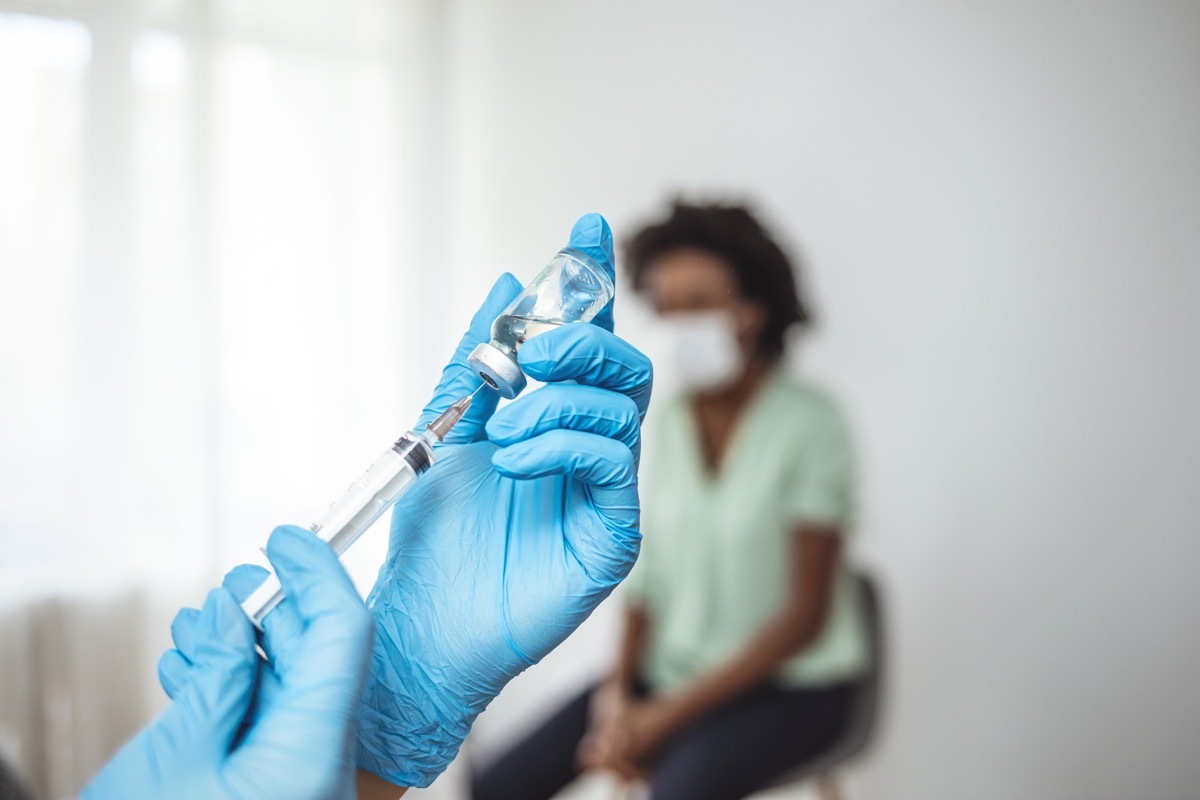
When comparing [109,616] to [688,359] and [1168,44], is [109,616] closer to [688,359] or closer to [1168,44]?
[688,359]

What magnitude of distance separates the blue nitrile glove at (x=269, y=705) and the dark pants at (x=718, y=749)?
916 mm

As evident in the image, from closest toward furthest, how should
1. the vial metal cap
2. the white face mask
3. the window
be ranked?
the vial metal cap, the white face mask, the window

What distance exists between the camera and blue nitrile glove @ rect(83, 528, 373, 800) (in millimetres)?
500

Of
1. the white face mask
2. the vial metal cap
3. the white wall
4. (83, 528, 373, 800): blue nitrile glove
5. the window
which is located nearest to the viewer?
(83, 528, 373, 800): blue nitrile glove

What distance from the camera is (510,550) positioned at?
688mm

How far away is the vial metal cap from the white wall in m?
1.09

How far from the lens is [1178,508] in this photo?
1.27m

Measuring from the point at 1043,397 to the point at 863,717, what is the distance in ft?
1.99

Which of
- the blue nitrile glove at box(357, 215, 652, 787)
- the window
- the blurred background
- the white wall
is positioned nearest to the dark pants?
the blurred background

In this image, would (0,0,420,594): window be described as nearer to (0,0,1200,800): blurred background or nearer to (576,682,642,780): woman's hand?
(0,0,1200,800): blurred background

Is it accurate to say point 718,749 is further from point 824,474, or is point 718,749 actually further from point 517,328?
point 517,328

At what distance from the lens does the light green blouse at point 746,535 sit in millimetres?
1489

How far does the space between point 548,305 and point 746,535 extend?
1.00 metres

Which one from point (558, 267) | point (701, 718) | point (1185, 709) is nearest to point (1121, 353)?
point (1185, 709)
